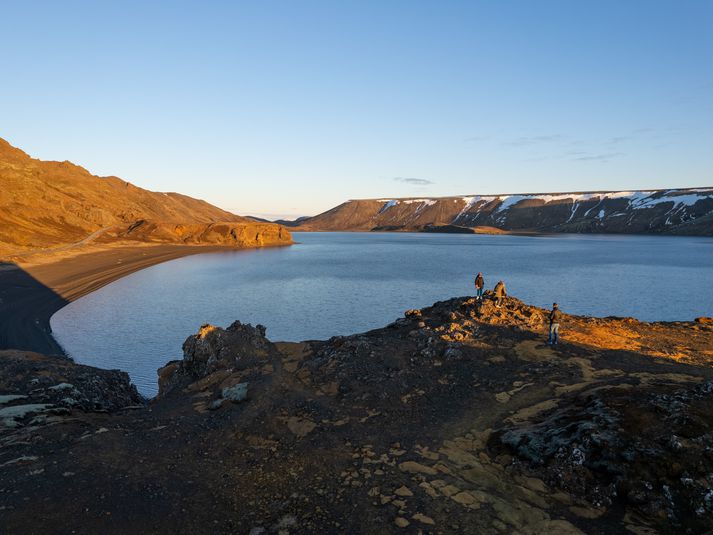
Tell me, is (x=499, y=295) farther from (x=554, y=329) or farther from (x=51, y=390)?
(x=51, y=390)

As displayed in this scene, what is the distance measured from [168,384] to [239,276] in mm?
64742

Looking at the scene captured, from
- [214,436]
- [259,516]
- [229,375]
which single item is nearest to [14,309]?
[229,375]

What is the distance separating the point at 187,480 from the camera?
13227mm

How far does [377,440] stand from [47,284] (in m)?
65.9

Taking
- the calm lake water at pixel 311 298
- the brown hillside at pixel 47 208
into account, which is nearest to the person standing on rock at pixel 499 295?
the calm lake water at pixel 311 298

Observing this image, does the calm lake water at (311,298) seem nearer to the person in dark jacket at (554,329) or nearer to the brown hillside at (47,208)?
the person in dark jacket at (554,329)

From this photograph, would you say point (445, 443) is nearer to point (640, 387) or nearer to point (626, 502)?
point (626, 502)

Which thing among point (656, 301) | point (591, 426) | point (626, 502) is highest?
point (591, 426)

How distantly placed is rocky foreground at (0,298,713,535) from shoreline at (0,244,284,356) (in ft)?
59.2

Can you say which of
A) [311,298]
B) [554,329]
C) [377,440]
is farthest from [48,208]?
[554,329]

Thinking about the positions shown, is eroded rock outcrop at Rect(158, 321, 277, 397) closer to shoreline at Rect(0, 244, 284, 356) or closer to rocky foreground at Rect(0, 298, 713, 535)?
rocky foreground at Rect(0, 298, 713, 535)

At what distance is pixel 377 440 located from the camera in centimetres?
1531

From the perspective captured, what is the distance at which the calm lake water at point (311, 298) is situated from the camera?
135 feet

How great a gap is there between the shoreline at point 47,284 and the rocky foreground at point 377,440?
18.1 m
